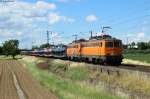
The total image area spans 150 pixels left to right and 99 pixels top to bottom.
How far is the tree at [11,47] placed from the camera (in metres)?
172

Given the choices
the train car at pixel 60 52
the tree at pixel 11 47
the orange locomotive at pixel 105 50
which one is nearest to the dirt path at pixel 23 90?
the orange locomotive at pixel 105 50

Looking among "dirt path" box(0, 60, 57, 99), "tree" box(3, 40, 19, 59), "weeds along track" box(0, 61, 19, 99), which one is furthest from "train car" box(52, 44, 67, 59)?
"tree" box(3, 40, 19, 59)

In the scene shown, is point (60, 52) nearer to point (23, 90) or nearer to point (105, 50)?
point (105, 50)

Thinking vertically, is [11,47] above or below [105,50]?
above

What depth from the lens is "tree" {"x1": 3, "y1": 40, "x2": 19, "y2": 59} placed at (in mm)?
172288

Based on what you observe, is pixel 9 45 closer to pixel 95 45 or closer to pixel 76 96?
pixel 95 45

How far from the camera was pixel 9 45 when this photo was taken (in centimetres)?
17975

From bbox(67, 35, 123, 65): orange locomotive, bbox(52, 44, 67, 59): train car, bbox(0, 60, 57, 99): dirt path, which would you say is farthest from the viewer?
bbox(52, 44, 67, 59): train car

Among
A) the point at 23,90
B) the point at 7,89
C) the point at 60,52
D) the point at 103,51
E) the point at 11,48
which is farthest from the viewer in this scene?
the point at 11,48

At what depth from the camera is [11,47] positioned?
579 feet

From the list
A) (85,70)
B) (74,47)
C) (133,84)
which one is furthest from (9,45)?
(133,84)

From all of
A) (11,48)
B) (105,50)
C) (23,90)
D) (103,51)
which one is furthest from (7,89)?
(11,48)

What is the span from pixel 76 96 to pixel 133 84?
5.85 m

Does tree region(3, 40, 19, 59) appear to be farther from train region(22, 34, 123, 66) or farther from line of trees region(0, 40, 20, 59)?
train region(22, 34, 123, 66)
